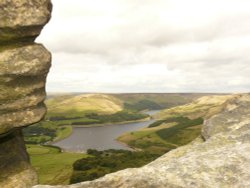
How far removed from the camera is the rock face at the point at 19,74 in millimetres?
23203

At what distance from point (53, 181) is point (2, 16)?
113656 millimetres

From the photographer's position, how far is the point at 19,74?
23641 millimetres

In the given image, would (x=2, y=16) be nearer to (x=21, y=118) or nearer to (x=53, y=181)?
(x=21, y=118)

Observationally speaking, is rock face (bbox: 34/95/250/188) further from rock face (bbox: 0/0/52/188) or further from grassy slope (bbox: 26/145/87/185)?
grassy slope (bbox: 26/145/87/185)

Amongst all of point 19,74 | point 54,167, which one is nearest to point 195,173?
point 19,74

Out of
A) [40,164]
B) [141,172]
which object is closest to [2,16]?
[141,172]

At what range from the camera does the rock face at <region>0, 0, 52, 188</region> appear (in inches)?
914

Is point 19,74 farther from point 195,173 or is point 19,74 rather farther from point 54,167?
point 54,167

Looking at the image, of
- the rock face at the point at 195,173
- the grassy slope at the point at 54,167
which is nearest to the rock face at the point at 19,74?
the rock face at the point at 195,173

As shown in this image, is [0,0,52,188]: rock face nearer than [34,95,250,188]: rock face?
No

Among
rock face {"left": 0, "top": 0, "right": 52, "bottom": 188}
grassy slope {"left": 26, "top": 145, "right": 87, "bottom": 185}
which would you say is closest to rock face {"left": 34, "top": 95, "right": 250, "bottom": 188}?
rock face {"left": 0, "top": 0, "right": 52, "bottom": 188}

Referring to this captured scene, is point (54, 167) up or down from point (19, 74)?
down

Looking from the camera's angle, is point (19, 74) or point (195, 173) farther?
point (19, 74)

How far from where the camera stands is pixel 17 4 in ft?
76.7
